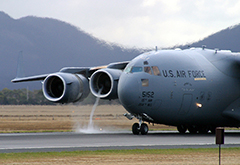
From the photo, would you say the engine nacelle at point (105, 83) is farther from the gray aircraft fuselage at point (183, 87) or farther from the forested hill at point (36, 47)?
the forested hill at point (36, 47)

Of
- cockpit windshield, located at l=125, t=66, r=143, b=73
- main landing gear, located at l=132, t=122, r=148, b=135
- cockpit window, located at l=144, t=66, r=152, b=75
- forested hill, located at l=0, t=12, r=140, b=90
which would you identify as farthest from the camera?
forested hill, located at l=0, t=12, r=140, b=90

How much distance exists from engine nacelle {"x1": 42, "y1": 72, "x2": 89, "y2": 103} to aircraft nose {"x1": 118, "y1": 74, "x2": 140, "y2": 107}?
433 cm

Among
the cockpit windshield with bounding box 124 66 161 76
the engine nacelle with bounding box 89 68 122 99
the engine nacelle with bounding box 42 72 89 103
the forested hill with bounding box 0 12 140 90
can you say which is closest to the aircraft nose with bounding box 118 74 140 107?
the cockpit windshield with bounding box 124 66 161 76

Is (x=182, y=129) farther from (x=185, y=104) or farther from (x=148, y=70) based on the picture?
(x=148, y=70)

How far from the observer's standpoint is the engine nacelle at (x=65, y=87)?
29.3 metres

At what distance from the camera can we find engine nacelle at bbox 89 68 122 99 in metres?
28.4

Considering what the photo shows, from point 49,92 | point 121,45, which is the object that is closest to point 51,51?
point 121,45

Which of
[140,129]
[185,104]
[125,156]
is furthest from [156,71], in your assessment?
[125,156]

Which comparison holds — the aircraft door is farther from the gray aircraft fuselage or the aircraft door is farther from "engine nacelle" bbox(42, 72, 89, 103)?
"engine nacelle" bbox(42, 72, 89, 103)

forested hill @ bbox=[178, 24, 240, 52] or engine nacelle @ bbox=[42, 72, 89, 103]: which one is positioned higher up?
forested hill @ bbox=[178, 24, 240, 52]

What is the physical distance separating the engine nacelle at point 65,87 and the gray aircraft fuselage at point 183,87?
13.4 feet

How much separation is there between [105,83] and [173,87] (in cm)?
531

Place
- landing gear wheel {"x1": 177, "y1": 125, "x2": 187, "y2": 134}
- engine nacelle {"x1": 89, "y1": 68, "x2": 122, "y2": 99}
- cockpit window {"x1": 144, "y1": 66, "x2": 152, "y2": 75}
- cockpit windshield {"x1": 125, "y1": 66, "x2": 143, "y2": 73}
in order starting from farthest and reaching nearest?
landing gear wheel {"x1": 177, "y1": 125, "x2": 187, "y2": 134}
engine nacelle {"x1": 89, "y1": 68, "x2": 122, "y2": 99}
cockpit windshield {"x1": 125, "y1": 66, "x2": 143, "y2": 73}
cockpit window {"x1": 144, "y1": 66, "x2": 152, "y2": 75}

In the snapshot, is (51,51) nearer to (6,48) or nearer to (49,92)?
(6,48)
